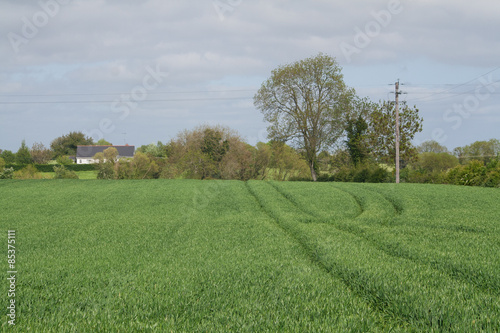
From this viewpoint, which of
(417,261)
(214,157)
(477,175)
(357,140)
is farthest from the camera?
(214,157)

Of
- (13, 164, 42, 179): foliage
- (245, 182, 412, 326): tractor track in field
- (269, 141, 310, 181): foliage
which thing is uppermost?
(269, 141, 310, 181): foliage

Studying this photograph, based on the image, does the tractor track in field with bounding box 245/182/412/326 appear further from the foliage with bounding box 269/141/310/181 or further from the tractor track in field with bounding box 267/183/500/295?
the foliage with bounding box 269/141/310/181

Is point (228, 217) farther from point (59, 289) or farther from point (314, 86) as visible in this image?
point (314, 86)

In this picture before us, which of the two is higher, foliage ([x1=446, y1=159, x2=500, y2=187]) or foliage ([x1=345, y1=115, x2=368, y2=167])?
foliage ([x1=345, y1=115, x2=368, y2=167])

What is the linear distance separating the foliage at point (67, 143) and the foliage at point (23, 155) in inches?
676

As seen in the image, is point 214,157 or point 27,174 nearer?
point 27,174

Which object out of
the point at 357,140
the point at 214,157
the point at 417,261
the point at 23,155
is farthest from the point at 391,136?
the point at 23,155

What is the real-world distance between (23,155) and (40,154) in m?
4.57

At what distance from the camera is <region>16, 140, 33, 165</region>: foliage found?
232ft

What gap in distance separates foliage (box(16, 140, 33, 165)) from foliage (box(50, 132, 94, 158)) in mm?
17161

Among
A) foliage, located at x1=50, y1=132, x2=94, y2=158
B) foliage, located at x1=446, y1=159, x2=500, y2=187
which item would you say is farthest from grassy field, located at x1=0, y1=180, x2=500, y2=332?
foliage, located at x1=50, y1=132, x2=94, y2=158

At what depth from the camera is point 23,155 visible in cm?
7169

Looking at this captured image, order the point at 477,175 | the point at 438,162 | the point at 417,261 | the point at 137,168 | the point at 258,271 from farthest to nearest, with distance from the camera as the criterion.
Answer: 1. the point at 438,162
2. the point at 137,168
3. the point at 477,175
4. the point at 417,261
5. the point at 258,271

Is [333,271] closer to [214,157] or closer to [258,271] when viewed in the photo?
[258,271]
